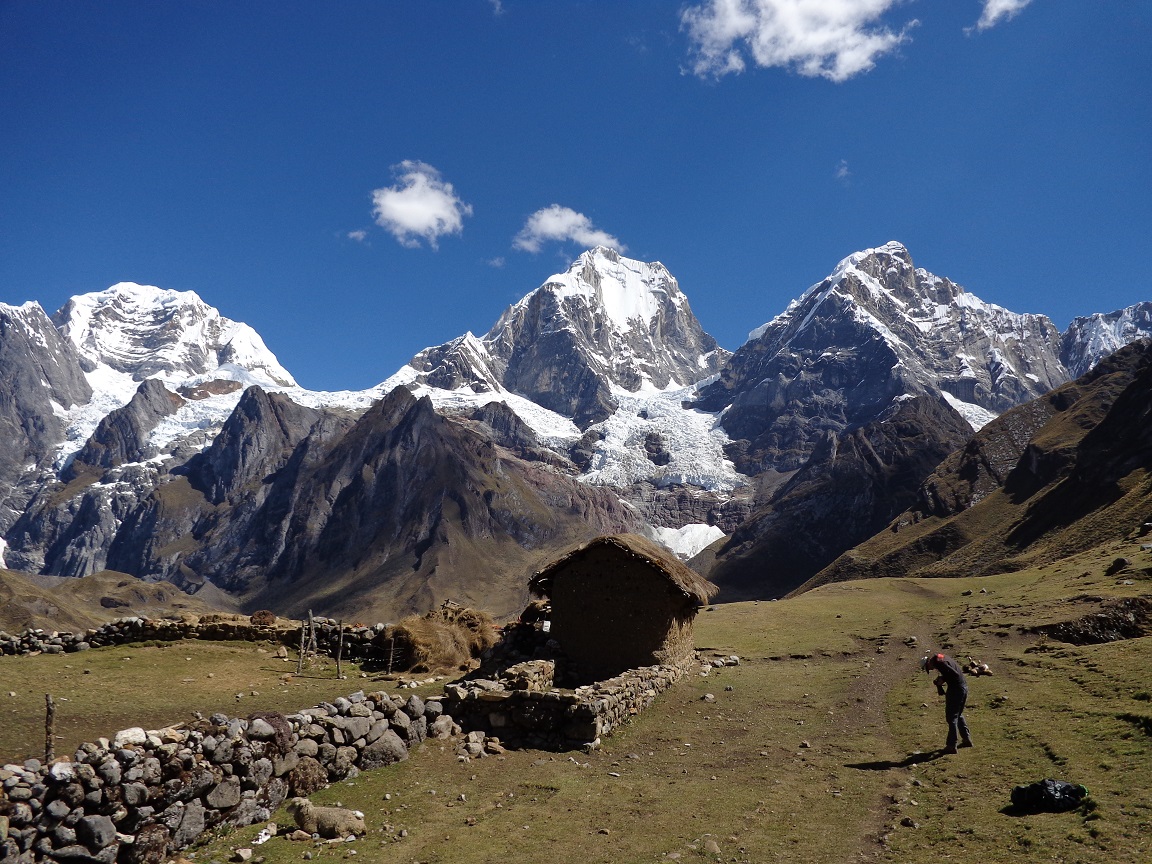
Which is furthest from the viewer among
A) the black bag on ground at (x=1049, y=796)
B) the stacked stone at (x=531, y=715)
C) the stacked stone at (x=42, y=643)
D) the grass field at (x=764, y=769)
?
the stacked stone at (x=42, y=643)

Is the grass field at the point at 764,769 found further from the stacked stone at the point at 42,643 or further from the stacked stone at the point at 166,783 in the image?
the stacked stone at the point at 42,643

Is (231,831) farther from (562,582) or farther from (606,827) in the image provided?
(562,582)

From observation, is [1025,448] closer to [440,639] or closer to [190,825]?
[440,639]

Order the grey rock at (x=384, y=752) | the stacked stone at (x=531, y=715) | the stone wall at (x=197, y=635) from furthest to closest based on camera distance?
the stone wall at (x=197, y=635) → the stacked stone at (x=531, y=715) → the grey rock at (x=384, y=752)

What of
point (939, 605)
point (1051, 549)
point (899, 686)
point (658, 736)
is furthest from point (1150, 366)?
point (658, 736)

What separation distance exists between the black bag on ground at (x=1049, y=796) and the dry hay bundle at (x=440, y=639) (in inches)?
909

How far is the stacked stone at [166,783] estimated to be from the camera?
1149 cm

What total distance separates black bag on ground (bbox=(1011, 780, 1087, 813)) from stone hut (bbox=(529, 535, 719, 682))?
56.5 ft

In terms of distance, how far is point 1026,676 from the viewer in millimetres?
27250

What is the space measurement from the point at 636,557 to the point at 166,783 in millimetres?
21141

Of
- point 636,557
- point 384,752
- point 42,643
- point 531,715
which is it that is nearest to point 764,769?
point 531,715

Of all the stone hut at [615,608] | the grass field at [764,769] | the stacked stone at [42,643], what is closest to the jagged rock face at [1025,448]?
the grass field at [764,769]

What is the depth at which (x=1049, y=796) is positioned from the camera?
1362 cm

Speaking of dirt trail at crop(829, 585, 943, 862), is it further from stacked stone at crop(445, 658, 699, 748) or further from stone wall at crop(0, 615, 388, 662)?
stone wall at crop(0, 615, 388, 662)
